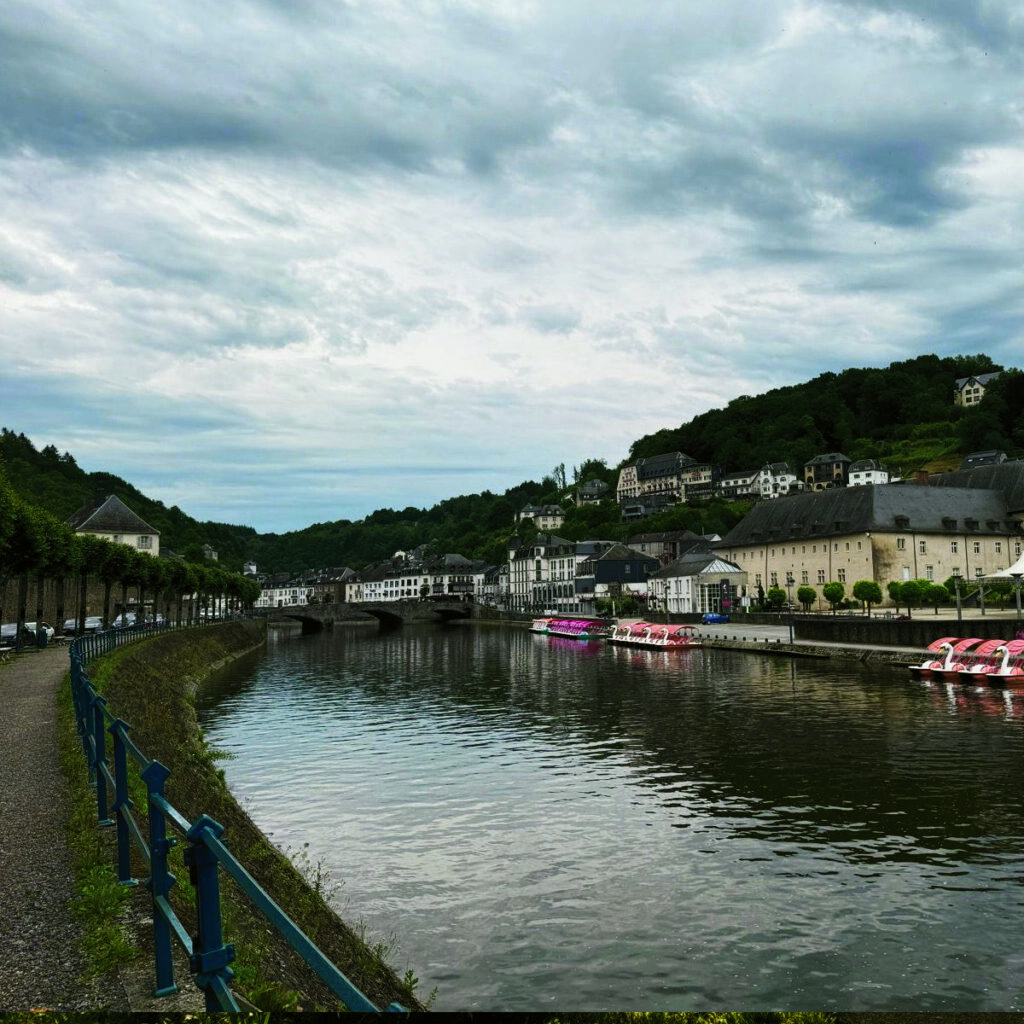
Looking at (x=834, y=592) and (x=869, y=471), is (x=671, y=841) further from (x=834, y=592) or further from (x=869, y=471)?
(x=869, y=471)

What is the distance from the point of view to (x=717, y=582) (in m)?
104

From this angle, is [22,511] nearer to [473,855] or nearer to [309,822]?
[309,822]

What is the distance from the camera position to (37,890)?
345 inches

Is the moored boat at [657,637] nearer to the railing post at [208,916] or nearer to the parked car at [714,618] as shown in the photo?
the parked car at [714,618]

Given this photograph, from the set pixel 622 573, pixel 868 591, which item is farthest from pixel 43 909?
pixel 622 573

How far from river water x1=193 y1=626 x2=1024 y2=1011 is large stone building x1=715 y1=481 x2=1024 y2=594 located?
5196 cm

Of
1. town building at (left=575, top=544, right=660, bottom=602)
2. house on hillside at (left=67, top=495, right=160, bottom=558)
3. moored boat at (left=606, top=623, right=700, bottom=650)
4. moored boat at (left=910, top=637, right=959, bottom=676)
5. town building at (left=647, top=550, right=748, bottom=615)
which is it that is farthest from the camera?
town building at (left=575, top=544, right=660, bottom=602)

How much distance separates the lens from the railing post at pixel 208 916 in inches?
205

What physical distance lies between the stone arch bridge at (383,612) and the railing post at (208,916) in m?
128

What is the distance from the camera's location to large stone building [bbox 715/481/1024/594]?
87.2 m

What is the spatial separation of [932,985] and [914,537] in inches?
3317

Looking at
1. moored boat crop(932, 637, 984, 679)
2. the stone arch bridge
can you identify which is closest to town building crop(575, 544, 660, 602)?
the stone arch bridge

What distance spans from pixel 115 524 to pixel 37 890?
116 m

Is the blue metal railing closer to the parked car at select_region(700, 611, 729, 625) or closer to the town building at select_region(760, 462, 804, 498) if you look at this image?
the parked car at select_region(700, 611, 729, 625)
